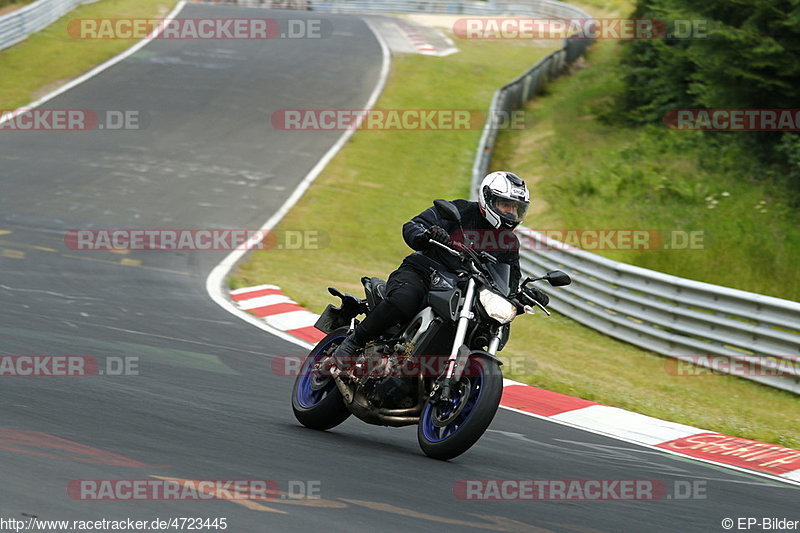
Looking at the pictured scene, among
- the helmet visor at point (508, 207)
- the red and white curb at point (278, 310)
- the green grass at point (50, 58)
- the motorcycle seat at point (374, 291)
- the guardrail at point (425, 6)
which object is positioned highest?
the helmet visor at point (508, 207)

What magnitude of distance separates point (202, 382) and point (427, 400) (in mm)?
2644

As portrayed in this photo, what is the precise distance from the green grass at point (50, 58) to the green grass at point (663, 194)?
478 inches

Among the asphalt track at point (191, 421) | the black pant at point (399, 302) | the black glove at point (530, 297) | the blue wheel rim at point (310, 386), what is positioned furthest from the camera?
the blue wheel rim at point (310, 386)

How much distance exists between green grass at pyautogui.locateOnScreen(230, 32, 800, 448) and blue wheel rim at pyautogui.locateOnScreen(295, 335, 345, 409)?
3.64 meters

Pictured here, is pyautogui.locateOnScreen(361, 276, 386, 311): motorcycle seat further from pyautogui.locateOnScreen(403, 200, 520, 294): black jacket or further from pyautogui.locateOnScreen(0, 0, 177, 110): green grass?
pyautogui.locateOnScreen(0, 0, 177, 110): green grass

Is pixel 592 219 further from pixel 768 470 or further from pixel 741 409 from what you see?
pixel 768 470

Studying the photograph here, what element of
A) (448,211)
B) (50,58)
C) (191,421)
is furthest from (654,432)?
(50,58)

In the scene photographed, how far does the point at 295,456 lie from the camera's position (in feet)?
20.5

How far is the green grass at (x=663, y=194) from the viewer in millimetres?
16391

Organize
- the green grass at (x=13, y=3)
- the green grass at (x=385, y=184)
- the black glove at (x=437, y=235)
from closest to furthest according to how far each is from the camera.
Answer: the black glove at (x=437, y=235) → the green grass at (x=385, y=184) → the green grass at (x=13, y=3)

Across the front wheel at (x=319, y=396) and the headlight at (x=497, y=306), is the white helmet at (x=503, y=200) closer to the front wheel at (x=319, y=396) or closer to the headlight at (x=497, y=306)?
the headlight at (x=497, y=306)

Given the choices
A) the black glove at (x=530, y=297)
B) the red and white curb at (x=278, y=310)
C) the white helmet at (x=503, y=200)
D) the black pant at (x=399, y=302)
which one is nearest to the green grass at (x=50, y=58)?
the red and white curb at (x=278, y=310)

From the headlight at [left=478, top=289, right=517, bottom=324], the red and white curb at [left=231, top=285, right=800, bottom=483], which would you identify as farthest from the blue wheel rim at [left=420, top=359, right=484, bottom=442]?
the red and white curb at [left=231, top=285, right=800, bottom=483]

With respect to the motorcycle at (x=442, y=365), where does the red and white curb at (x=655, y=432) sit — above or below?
below
